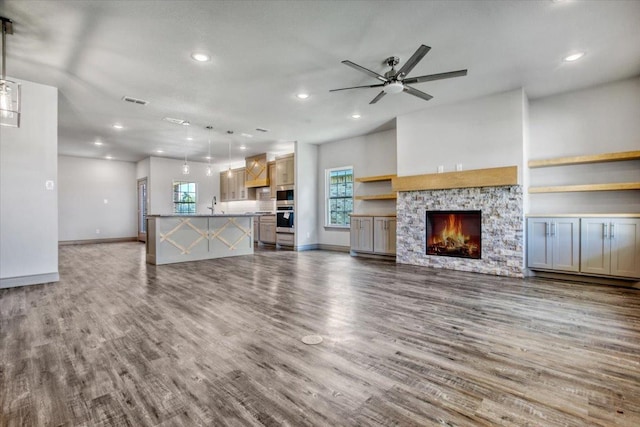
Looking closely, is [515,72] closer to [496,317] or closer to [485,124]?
[485,124]

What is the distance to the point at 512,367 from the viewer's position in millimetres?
2107

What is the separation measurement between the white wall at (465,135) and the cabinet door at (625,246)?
1.41 meters

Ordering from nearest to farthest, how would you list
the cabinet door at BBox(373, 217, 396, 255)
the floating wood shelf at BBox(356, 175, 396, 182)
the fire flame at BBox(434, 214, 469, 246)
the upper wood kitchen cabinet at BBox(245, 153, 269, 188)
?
1. the fire flame at BBox(434, 214, 469, 246)
2. the cabinet door at BBox(373, 217, 396, 255)
3. the floating wood shelf at BBox(356, 175, 396, 182)
4. the upper wood kitchen cabinet at BBox(245, 153, 269, 188)

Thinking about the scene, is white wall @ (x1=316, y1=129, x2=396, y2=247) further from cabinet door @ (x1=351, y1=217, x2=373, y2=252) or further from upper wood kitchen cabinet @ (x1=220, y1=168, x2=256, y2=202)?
upper wood kitchen cabinet @ (x1=220, y1=168, x2=256, y2=202)

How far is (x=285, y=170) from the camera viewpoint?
9023 millimetres

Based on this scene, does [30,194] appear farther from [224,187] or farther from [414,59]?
[224,187]

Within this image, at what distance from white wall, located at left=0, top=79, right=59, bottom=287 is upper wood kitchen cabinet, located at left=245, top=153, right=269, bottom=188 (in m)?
5.81

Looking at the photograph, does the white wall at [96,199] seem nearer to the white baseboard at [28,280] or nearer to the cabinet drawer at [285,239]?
the cabinet drawer at [285,239]

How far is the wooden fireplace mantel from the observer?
4966 millimetres

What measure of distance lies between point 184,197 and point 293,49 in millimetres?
9069

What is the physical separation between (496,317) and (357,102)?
398cm

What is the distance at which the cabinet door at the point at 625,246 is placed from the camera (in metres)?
4.20

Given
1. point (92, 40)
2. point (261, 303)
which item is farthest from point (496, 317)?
point (92, 40)

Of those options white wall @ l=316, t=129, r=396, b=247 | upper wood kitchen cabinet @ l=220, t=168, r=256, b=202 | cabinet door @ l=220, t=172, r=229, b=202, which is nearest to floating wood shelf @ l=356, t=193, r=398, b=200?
white wall @ l=316, t=129, r=396, b=247
